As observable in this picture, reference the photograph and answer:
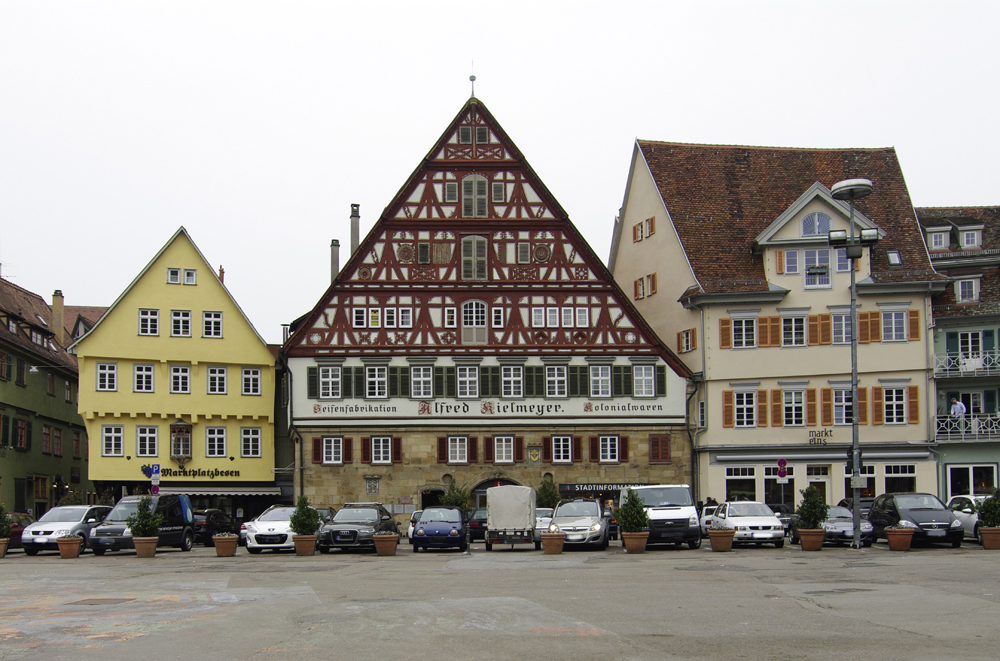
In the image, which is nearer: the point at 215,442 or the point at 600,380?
the point at 600,380

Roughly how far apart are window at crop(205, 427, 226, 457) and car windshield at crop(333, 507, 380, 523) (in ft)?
59.3

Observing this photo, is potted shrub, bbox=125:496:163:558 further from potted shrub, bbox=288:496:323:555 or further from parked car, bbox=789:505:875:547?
parked car, bbox=789:505:875:547

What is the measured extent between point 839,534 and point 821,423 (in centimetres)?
1558

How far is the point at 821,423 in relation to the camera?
48.6m

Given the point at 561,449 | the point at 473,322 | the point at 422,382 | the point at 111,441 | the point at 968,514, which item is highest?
the point at 473,322

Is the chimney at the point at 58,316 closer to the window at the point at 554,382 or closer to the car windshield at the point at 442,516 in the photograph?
the window at the point at 554,382

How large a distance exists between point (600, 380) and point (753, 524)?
17.2 m

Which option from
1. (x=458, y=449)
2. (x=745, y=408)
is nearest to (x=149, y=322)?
(x=458, y=449)

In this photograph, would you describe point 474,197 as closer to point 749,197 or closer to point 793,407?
point 749,197

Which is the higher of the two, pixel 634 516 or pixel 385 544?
pixel 634 516

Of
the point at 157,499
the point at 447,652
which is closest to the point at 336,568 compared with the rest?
the point at 157,499

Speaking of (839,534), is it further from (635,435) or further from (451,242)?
(451,242)

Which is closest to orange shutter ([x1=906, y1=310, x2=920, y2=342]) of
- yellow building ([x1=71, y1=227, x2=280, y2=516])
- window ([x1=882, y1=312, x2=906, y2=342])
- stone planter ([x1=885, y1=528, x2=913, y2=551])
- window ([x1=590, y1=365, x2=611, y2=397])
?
window ([x1=882, y1=312, x2=906, y2=342])

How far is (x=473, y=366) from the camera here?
162 ft
